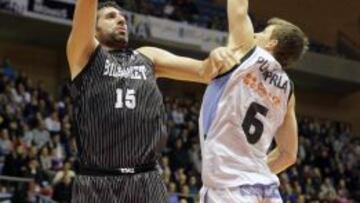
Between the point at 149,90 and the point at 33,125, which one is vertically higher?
the point at 149,90

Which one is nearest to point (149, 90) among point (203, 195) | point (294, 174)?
point (203, 195)

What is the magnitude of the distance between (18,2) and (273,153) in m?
15.0

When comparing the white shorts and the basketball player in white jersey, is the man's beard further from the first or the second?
the white shorts

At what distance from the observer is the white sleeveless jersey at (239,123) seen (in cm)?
411

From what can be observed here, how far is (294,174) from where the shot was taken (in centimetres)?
1827

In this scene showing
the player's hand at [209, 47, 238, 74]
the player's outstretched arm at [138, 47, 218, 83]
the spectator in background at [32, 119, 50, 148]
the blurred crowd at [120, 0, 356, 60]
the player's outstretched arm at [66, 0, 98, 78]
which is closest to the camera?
the player's hand at [209, 47, 238, 74]

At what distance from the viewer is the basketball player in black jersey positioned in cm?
449

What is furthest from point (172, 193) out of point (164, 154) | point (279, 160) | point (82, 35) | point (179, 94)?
point (179, 94)

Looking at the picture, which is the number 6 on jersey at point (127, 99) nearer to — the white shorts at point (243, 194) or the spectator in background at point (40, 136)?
the white shorts at point (243, 194)

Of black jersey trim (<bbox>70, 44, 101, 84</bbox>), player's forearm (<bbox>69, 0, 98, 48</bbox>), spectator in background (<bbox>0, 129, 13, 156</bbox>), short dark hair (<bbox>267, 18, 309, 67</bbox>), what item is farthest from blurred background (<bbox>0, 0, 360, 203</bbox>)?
short dark hair (<bbox>267, 18, 309, 67</bbox>)

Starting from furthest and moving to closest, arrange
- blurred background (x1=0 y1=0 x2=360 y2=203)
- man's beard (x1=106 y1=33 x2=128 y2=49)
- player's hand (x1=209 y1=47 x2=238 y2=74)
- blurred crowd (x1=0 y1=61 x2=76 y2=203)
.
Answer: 1. blurred background (x1=0 y1=0 x2=360 y2=203)
2. blurred crowd (x1=0 y1=61 x2=76 y2=203)
3. man's beard (x1=106 y1=33 x2=128 y2=49)
4. player's hand (x1=209 y1=47 x2=238 y2=74)

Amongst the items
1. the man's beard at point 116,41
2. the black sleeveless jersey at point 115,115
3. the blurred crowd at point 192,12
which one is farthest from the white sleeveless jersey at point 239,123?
the blurred crowd at point 192,12

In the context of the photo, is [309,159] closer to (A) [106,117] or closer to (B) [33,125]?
(B) [33,125]

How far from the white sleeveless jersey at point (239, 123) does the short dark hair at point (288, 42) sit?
4.1 inches
